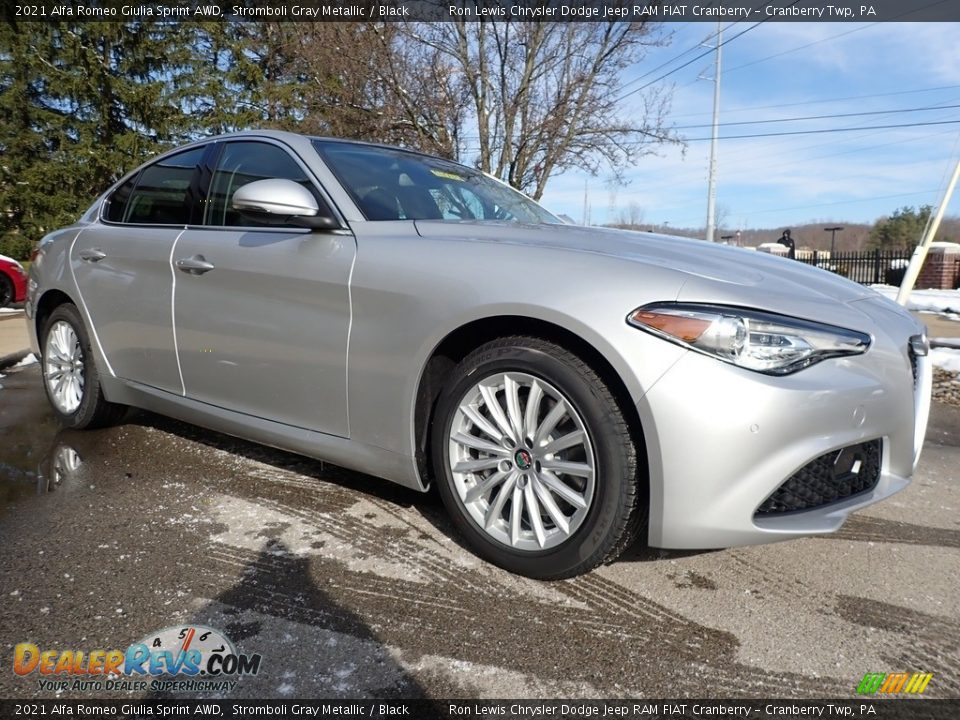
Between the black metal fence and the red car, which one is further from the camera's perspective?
the black metal fence

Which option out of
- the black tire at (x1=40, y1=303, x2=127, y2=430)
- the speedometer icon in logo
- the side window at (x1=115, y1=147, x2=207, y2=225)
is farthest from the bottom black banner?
the black tire at (x1=40, y1=303, x2=127, y2=430)

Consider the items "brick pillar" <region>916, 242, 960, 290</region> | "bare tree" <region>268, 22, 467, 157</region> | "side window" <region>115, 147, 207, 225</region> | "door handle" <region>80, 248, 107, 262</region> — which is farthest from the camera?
"brick pillar" <region>916, 242, 960, 290</region>

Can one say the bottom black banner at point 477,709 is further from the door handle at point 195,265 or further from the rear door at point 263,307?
the door handle at point 195,265

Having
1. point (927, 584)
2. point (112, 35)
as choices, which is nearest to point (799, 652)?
point (927, 584)

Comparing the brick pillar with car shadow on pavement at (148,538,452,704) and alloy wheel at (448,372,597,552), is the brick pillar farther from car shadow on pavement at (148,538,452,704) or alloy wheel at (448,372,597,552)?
car shadow on pavement at (148,538,452,704)

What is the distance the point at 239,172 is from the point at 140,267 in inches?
28.6

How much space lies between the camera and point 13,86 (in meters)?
19.2

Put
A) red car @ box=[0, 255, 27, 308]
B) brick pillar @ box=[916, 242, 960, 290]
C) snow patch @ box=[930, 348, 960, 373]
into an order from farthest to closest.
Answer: brick pillar @ box=[916, 242, 960, 290] < red car @ box=[0, 255, 27, 308] < snow patch @ box=[930, 348, 960, 373]

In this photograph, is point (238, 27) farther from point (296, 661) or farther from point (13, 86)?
point (296, 661)

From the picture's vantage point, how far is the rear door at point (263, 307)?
2564 mm

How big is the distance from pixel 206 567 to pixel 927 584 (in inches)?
98.1

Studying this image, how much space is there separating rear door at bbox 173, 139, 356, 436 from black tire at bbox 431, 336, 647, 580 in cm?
52

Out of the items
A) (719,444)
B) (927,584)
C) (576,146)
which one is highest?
(576,146)

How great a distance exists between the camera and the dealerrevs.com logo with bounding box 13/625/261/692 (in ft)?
5.59
